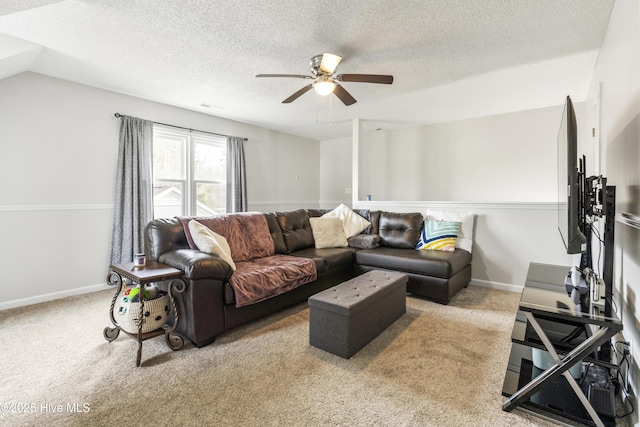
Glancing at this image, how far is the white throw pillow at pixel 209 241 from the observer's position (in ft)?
8.50

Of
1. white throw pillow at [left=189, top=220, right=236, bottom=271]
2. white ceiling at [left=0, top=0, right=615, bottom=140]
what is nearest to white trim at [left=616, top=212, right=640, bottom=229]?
white ceiling at [left=0, top=0, right=615, bottom=140]

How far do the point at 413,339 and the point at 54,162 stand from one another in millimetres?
4060

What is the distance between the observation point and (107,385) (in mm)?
1772

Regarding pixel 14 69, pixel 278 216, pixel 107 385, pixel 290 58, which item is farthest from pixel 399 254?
pixel 14 69

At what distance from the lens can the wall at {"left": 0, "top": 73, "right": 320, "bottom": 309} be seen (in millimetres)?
3066

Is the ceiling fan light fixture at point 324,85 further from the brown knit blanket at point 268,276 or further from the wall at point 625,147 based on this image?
the wall at point 625,147

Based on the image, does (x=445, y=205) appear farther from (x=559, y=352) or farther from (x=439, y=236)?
(x=559, y=352)

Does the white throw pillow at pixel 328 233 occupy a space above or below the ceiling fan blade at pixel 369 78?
below

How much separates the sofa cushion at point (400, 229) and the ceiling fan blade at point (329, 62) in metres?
2.15

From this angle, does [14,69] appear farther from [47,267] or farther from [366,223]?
[366,223]

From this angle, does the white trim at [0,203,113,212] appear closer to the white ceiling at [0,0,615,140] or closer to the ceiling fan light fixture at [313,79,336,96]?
the white ceiling at [0,0,615,140]

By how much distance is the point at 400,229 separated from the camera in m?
4.00

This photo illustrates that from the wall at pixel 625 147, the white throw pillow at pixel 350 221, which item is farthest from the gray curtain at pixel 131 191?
the wall at pixel 625 147

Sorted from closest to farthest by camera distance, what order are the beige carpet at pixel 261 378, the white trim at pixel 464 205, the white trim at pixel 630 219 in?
the white trim at pixel 630 219, the beige carpet at pixel 261 378, the white trim at pixel 464 205
